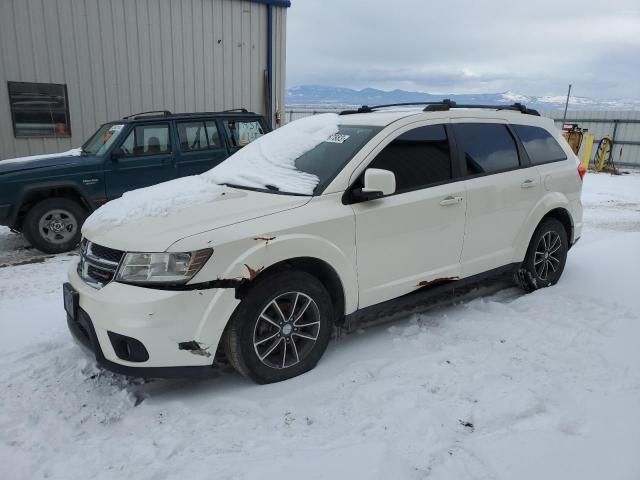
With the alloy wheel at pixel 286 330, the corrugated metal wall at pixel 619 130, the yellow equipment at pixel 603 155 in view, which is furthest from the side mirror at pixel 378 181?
the corrugated metal wall at pixel 619 130

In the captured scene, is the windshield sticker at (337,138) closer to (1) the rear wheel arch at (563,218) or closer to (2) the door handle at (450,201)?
(2) the door handle at (450,201)

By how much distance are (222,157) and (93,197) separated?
6.48 feet

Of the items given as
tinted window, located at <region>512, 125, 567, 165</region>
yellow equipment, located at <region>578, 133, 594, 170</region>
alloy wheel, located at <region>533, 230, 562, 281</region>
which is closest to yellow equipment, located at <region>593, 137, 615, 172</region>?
yellow equipment, located at <region>578, 133, 594, 170</region>

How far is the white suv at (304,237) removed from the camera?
2789 millimetres

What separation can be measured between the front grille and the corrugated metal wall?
2040 cm

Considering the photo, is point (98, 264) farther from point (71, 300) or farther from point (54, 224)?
point (54, 224)

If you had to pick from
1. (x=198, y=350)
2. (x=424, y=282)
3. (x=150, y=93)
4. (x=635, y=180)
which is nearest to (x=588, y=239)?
(x=424, y=282)

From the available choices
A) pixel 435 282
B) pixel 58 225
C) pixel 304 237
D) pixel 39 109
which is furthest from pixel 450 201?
pixel 39 109

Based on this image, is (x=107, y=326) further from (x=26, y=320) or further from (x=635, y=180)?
(x=635, y=180)

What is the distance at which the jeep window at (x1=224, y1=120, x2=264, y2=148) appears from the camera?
778 cm

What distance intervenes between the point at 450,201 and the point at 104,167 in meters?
5.01

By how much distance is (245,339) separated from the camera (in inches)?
117

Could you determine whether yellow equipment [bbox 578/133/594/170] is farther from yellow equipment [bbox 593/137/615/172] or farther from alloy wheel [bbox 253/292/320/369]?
alloy wheel [bbox 253/292/320/369]

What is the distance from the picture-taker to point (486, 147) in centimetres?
424
